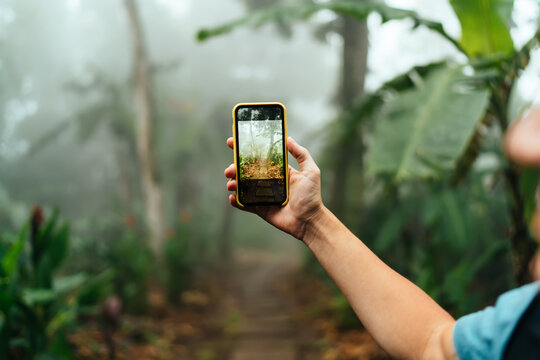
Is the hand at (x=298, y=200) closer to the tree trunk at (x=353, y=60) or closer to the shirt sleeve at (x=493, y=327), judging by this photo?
the shirt sleeve at (x=493, y=327)

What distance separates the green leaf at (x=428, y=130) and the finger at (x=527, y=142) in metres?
0.77

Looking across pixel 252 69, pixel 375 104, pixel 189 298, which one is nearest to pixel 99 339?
pixel 189 298

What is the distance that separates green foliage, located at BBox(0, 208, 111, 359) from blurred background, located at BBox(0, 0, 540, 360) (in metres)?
0.01

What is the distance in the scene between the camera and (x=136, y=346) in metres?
3.38

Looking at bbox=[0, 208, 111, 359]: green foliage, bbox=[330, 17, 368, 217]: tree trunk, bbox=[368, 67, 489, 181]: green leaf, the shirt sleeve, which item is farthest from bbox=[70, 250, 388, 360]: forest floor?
the shirt sleeve

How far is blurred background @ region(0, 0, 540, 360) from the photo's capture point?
1804 mm

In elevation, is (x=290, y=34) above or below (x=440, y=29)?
above

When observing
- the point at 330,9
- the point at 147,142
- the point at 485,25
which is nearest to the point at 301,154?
the point at 330,9

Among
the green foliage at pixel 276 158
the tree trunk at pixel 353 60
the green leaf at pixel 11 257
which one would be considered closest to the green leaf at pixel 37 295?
the green leaf at pixel 11 257

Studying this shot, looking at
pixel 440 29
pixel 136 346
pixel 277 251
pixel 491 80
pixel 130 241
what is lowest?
pixel 277 251

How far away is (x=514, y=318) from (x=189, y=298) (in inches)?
190

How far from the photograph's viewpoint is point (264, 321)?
441 cm

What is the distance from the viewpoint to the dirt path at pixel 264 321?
3.46m

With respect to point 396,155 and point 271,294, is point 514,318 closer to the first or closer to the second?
point 396,155
